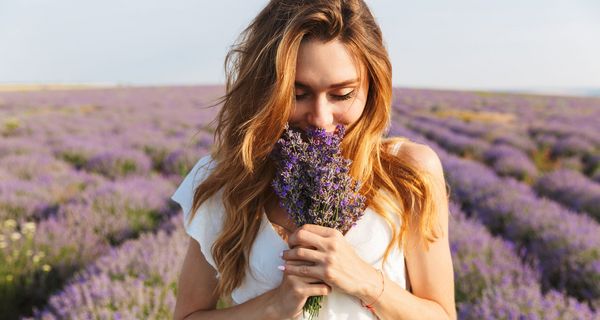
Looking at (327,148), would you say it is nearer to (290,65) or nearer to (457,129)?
(290,65)

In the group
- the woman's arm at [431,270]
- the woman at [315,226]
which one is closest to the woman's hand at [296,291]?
the woman at [315,226]

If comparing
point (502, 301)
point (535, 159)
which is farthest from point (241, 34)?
point (535, 159)

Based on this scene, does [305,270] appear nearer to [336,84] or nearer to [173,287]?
[336,84]

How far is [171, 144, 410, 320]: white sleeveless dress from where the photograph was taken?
4.72ft

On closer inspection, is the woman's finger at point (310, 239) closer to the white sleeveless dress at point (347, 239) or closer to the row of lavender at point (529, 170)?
the white sleeveless dress at point (347, 239)

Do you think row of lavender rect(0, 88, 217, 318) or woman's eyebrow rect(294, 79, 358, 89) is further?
row of lavender rect(0, 88, 217, 318)

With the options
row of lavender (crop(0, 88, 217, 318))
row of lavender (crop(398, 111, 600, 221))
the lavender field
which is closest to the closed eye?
the lavender field

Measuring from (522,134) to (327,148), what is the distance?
1213cm

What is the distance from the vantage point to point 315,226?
1217mm

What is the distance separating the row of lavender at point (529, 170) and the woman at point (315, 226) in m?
4.96

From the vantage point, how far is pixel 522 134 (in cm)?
1213

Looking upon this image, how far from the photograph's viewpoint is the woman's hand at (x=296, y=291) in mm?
1230

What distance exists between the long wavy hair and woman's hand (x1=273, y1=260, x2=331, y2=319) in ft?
0.91

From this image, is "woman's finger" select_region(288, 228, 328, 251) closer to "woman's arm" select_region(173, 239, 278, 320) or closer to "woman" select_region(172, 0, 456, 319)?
"woman" select_region(172, 0, 456, 319)
